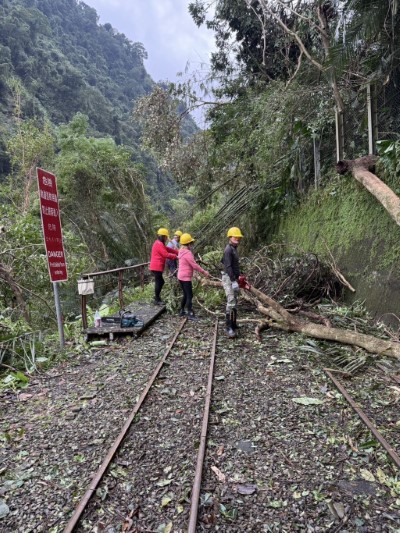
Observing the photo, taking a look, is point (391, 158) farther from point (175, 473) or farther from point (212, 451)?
point (175, 473)

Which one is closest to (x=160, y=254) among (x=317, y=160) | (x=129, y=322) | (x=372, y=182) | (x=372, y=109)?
(x=129, y=322)

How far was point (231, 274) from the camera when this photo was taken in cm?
692

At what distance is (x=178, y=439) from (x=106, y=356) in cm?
304

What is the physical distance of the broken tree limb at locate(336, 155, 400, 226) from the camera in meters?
6.41

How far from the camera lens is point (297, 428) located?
389 centimetres

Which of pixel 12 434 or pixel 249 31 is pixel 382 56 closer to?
pixel 249 31

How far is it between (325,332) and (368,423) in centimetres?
257

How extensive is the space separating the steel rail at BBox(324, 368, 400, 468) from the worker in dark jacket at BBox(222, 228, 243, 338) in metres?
2.34

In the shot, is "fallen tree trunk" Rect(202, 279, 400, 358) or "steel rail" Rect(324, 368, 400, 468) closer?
"steel rail" Rect(324, 368, 400, 468)

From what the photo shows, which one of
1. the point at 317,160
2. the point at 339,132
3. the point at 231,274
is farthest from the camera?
the point at 317,160

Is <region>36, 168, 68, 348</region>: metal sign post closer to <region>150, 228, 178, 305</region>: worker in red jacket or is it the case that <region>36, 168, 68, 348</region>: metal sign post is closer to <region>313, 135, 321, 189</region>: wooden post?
<region>150, 228, 178, 305</region>: worker in red jacket

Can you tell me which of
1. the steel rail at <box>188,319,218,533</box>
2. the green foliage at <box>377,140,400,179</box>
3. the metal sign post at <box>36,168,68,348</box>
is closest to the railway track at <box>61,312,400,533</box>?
the steel rail at <box>188,319,218,533</box>

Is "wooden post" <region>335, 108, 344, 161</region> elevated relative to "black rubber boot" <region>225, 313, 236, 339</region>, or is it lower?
elevated

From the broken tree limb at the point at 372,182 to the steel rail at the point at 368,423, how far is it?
2892 mm
